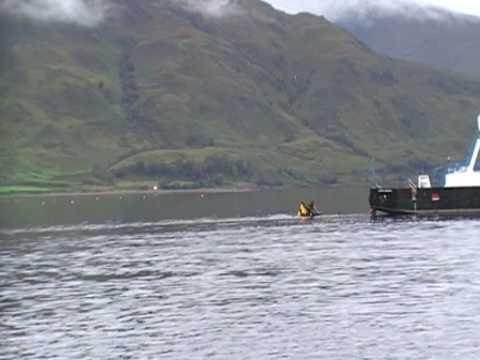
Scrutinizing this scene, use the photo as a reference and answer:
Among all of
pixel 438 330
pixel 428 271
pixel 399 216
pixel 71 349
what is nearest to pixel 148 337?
pixel 71 349

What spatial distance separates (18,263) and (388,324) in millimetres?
54047

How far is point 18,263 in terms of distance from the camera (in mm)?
100625

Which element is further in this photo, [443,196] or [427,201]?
[427,201]

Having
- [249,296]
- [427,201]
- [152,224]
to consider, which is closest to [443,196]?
[427,201]

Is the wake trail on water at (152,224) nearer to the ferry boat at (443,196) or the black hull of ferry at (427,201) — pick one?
the black hull of ferry at (427,201)

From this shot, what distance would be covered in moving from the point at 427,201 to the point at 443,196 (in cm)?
253

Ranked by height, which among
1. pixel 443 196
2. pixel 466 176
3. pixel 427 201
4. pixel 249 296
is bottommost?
pixel 249 296

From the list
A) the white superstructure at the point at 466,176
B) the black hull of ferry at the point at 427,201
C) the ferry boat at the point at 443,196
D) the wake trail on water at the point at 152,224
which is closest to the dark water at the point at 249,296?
the black hull of ferry at the point at 427,201

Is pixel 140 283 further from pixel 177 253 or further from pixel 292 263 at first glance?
pixel 177 253

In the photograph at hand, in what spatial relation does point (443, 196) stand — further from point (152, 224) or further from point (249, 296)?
point (249, 296)

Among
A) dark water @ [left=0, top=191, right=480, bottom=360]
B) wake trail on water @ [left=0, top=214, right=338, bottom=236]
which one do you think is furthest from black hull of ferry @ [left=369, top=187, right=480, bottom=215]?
dark water @ [left=0, top=191, right=480, bottom=360]

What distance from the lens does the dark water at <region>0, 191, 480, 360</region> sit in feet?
170

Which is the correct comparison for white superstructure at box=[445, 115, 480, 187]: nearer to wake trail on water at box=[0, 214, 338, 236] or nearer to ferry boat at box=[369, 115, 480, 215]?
ferry boat at box=[369, 115, 480, 215]

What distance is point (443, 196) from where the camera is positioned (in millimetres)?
145125
